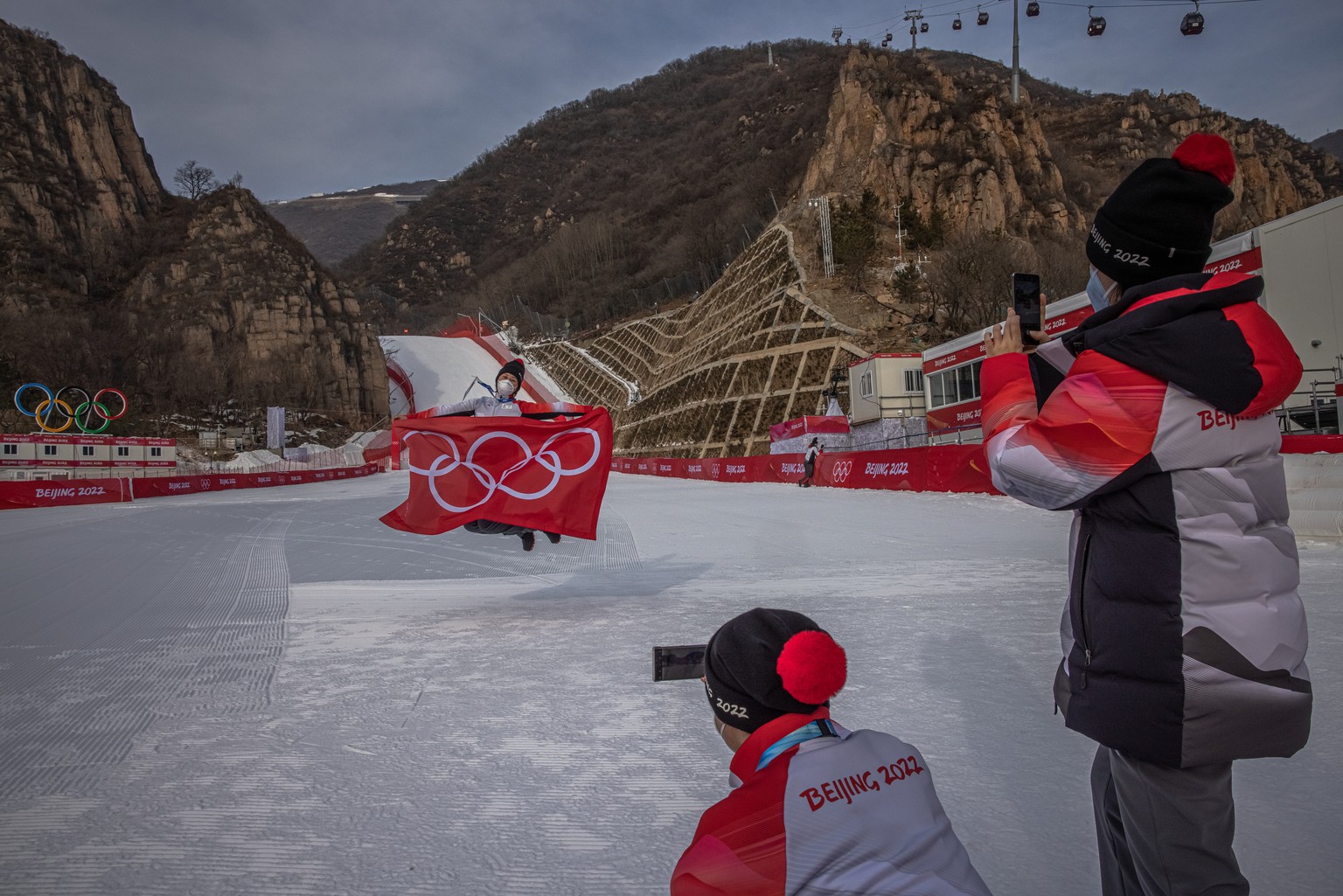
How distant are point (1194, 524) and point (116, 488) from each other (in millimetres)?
29369

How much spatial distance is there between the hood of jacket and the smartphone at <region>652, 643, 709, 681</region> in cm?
116

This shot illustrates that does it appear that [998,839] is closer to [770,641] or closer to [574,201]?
[770,641]

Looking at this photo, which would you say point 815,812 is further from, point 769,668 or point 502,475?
point 502,475

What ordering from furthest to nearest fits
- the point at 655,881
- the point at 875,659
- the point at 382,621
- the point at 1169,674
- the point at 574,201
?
the point at 574,201 → the point at 382,621 → the point at 875,659 → the point at 655,881 → the point at 1169,674

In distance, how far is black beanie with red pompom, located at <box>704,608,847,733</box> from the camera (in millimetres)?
1621

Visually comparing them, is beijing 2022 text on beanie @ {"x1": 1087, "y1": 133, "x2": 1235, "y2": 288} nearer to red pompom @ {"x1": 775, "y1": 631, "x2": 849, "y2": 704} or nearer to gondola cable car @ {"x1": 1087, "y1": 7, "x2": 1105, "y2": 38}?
red pompom @ {"x1": 775, "y1": 631, "x2": 849, "y2": 704}

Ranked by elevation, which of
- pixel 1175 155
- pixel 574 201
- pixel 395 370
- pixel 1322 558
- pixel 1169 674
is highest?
pixel 574 201

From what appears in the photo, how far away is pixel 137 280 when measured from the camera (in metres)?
57.8

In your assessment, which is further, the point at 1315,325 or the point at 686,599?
the point at 1315,325

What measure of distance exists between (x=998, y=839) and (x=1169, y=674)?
112 cm

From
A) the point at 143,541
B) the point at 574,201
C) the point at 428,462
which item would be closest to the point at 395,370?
the point at 143,541

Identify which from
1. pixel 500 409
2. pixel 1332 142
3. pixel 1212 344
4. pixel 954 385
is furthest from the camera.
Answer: pixel 1332 142

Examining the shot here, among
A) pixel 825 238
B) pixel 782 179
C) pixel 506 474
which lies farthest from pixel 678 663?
pixel 782 179

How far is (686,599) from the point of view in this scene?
21.6 feet
